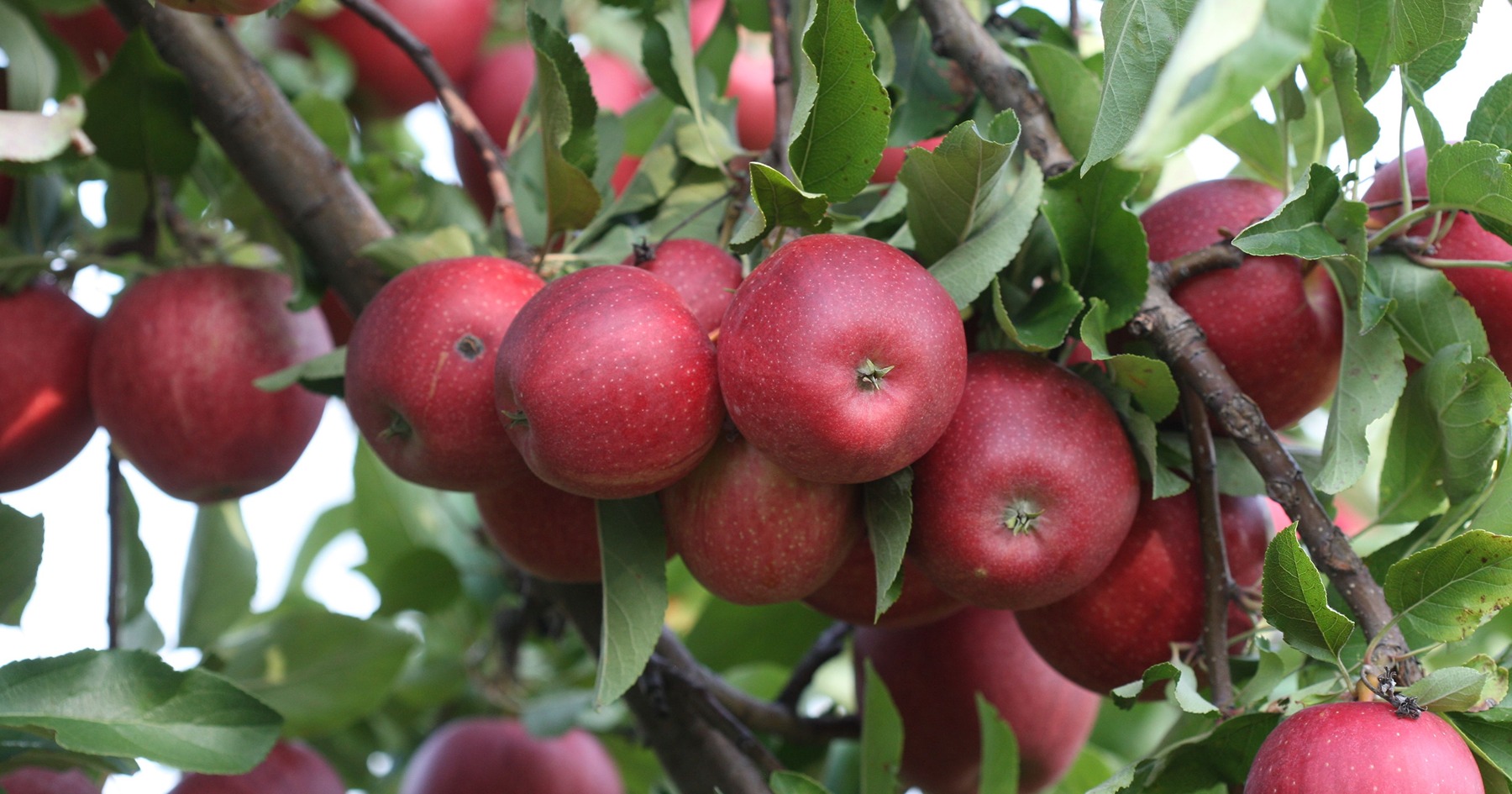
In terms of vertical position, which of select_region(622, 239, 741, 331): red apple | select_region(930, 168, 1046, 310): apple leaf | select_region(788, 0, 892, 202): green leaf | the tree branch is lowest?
select_region(622, 239, 741, 331): red apple

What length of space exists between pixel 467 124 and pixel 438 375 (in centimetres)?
36

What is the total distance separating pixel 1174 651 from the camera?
0.90 meters

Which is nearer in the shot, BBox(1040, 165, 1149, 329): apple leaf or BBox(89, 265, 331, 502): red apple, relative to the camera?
BBox(1040, 165, 1149, 329): apple leaf

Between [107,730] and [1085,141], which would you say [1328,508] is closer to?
[1085,141]

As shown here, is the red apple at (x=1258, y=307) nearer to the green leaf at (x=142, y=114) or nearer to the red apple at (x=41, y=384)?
the green leaf at (x=142, y=114)

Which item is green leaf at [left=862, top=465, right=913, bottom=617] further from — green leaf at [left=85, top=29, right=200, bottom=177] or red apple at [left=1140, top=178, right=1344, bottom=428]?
green leaf at [left=85, top=29, right=200, bottom=177]

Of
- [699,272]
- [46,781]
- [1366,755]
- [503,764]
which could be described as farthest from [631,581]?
[503,764]

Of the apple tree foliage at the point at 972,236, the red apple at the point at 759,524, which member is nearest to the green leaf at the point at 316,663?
the apple tree foliage at the point at 972,236

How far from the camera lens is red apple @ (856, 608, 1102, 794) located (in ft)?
4.19

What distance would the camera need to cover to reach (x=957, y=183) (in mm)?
828

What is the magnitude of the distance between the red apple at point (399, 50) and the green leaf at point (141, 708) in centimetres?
97

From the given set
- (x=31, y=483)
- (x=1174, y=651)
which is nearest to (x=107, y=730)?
(x=31, y=483)

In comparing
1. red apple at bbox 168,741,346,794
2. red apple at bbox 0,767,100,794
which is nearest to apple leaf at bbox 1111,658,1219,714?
red apple at bbox 168,741,346,794

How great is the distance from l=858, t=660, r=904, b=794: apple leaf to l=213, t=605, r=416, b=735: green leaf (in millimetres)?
549
